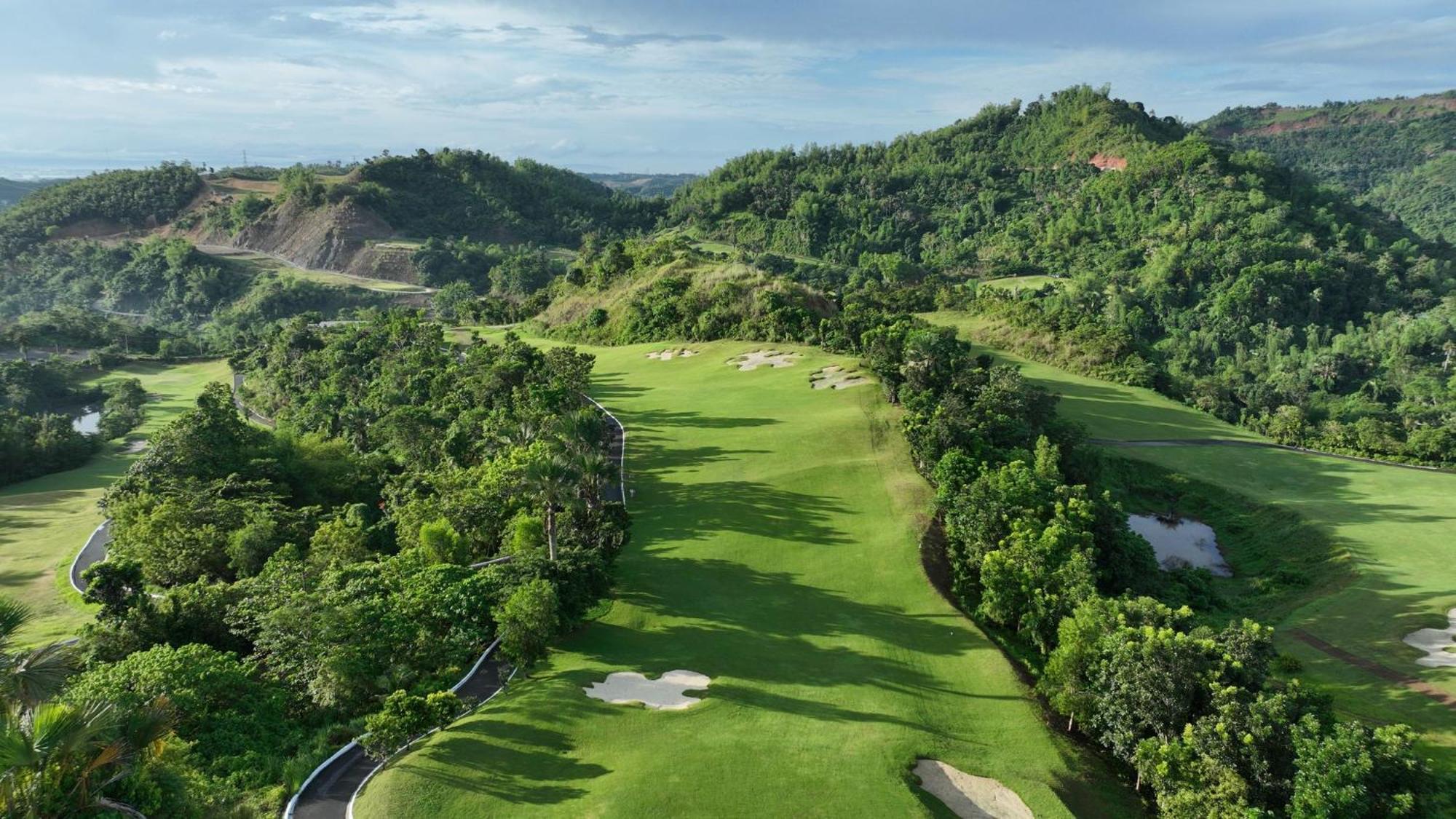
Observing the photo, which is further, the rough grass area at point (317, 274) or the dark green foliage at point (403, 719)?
the rough grass area at point (317, 274)

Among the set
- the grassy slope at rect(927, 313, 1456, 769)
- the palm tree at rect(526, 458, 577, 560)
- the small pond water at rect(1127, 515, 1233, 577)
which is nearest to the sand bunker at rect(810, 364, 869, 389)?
the small pond water at rect(1127, 515, 1233, 577)

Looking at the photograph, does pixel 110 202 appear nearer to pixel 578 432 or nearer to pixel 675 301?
pixel 675 301

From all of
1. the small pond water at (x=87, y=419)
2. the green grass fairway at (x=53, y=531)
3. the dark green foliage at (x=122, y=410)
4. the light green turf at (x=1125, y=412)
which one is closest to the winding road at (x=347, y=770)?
the green grass fairway at (x=53, y=531)

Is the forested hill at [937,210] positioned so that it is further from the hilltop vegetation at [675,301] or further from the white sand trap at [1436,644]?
the white sand trap at [1436,644]

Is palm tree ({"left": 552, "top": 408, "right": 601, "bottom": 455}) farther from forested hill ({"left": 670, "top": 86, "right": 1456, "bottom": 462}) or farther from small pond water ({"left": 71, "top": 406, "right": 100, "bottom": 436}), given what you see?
small pond water ({"left": 71, "top": 406, "right": 100, "bottom": 436})

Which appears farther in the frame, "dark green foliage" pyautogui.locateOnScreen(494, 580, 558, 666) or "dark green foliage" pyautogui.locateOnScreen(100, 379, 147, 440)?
"dark green foliage" pyautogui.locateOnScreen(100, 379, 147, 440)

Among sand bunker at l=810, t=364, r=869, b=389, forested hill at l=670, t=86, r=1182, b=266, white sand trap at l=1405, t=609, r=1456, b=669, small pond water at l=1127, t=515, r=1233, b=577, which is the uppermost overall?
forested hill at l=670, t=86, r=1182, b=266

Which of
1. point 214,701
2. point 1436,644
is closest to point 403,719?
point 214,701
